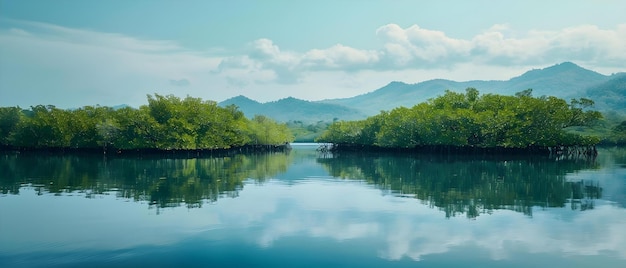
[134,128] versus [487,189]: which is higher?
[134,128]

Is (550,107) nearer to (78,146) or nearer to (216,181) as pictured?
(216,181)

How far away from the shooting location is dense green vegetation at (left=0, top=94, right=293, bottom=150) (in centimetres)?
9062

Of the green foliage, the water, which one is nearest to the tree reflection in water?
the water

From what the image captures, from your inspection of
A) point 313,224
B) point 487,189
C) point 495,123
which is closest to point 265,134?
point 495,123

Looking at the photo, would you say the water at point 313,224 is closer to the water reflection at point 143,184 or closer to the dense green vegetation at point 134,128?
the water reflection at point 143,184

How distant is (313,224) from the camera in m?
24.0

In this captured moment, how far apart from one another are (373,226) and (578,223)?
9.92 meters

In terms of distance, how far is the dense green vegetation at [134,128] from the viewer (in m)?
90.6

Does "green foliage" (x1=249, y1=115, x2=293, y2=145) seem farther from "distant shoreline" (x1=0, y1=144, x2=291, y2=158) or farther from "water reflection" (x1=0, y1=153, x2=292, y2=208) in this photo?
"water reflection" (x1=0, y1=153, x2=292, y2=208)

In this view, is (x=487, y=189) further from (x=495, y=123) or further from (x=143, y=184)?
(x=495, y=123)

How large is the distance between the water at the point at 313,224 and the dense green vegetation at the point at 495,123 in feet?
145

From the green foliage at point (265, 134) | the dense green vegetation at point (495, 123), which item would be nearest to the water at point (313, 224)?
the dense green vegetation at point (495, 123)

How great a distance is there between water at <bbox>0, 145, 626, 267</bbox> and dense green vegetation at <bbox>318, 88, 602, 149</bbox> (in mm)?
44319

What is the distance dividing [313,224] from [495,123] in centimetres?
6825
